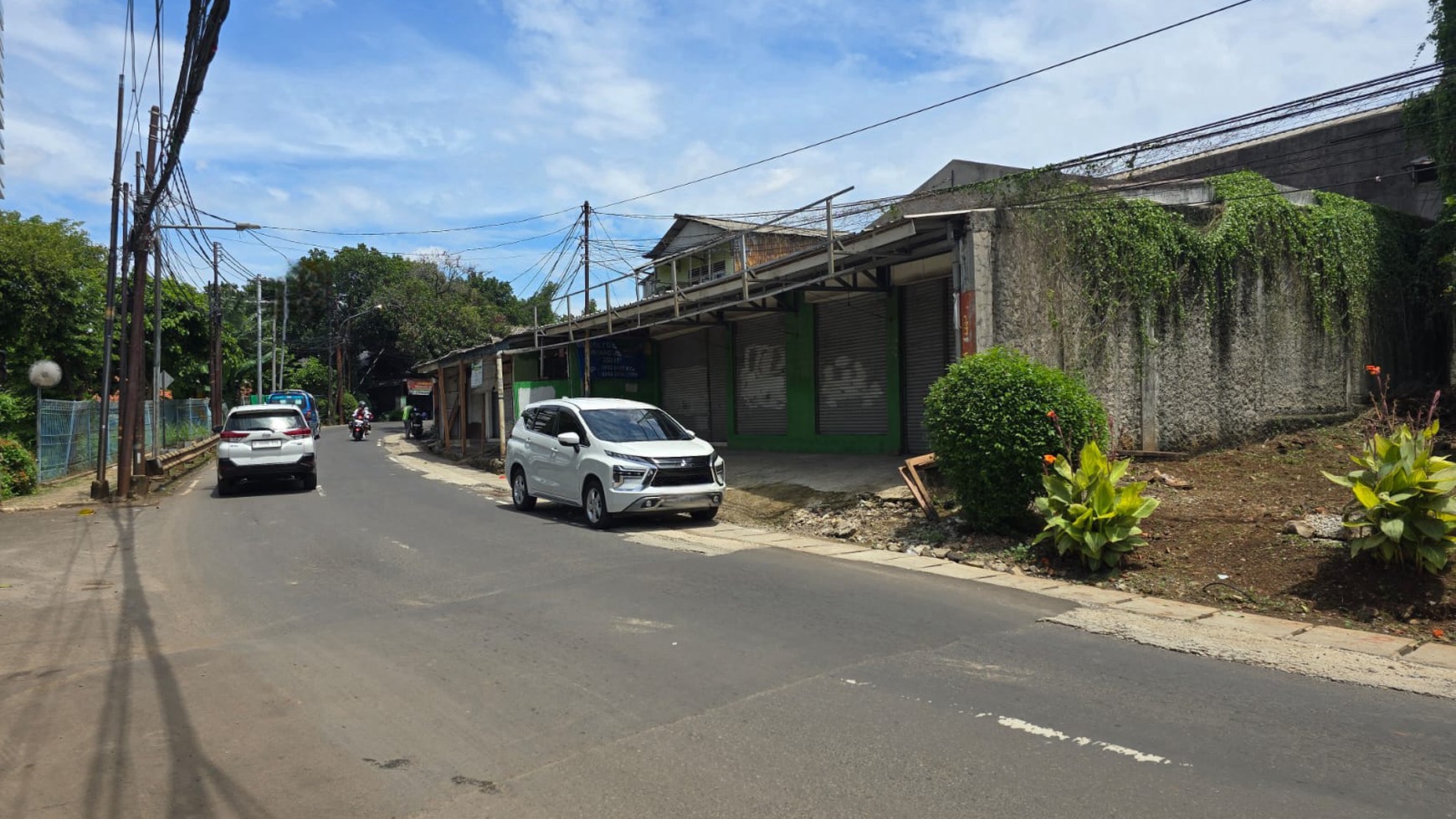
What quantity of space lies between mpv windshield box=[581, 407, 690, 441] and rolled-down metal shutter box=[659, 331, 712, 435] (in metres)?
9.59

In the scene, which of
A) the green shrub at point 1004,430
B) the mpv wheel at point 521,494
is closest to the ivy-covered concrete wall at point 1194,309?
the green shrub at point 1004,430

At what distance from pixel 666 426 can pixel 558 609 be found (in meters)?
6.28

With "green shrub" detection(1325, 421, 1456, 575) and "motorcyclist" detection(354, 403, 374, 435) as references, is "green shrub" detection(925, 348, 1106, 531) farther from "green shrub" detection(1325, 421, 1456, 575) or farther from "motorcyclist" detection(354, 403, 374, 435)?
"motorcyclist" detection(354, 403, 374, 435)

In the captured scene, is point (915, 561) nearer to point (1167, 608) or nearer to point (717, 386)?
point (1167, 608)

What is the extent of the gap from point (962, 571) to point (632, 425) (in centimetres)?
572

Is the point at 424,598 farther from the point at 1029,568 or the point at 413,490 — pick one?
the point at 413,490

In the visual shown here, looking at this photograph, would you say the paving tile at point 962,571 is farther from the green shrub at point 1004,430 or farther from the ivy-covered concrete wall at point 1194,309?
the ivy-covered concrete wall at point 1194,309

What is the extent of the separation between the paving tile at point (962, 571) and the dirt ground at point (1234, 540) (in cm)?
23

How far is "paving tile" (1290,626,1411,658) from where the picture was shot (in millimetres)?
6031

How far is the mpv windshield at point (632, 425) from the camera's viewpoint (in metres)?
12.8

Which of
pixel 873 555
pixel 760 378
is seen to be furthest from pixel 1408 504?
pixel 760 378

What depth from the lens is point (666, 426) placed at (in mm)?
13484

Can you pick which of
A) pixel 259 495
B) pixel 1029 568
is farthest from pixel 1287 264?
pixel 259 495

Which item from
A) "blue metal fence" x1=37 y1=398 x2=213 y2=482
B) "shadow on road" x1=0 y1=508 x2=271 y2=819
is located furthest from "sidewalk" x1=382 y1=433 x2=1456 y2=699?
"blue metal fence" x1=37 y1=398 x2=213 y2=482
